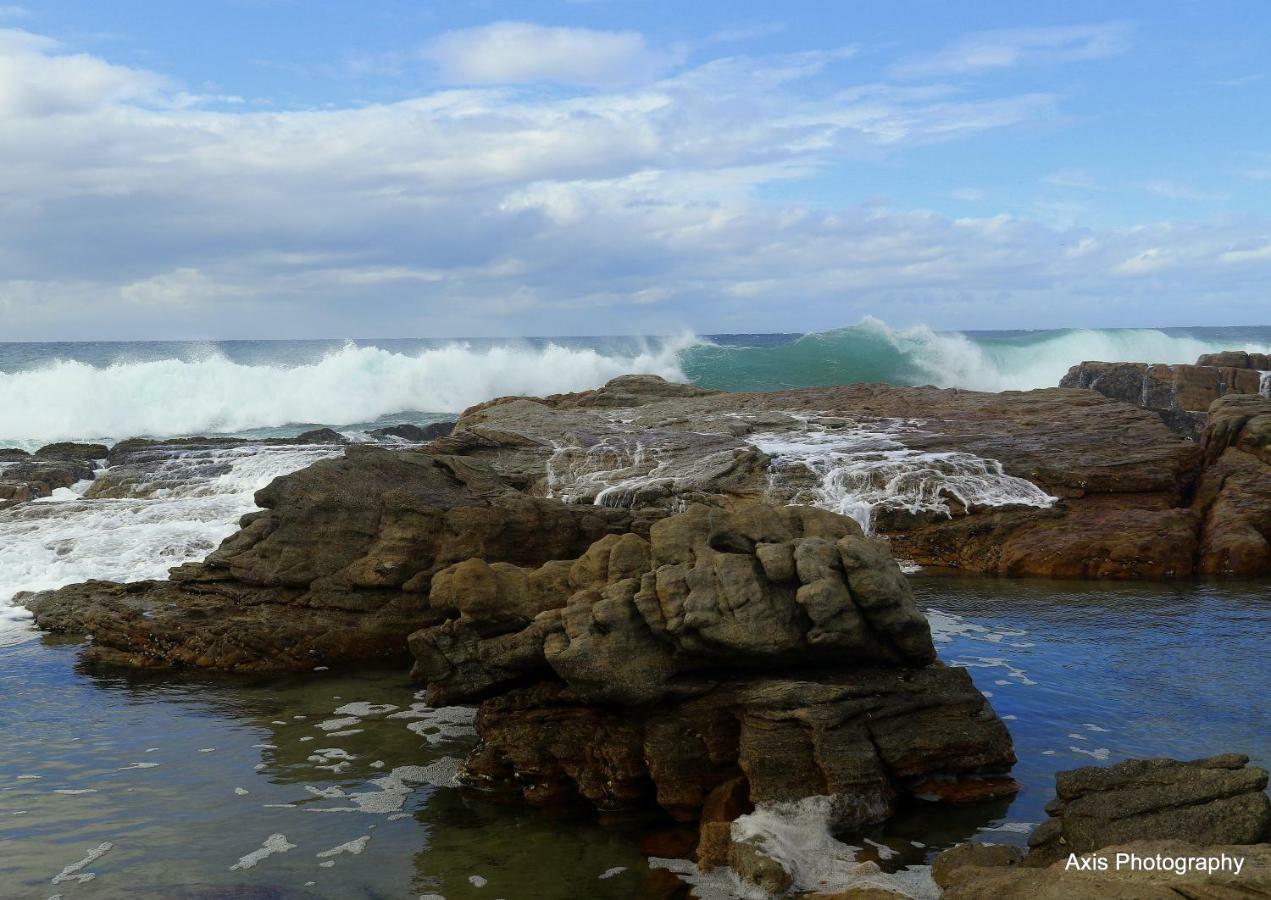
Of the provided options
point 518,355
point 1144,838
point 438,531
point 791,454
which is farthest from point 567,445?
point 518,355

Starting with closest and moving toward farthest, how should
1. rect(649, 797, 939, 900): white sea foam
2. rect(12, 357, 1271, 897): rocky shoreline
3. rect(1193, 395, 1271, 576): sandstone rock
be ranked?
rect(649, 797, 939, 900): white sea foam < rect(12, 357, 1271, 897): rocky shoreline < rect(1193, 395, 1271, 576): sandstone rock

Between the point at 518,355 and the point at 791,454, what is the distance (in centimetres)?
3900

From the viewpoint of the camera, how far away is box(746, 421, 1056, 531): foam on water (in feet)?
60.9

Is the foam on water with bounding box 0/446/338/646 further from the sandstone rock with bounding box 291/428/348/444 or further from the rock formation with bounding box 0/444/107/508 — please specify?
the sandstone rock with bounding box 291/428/348/444

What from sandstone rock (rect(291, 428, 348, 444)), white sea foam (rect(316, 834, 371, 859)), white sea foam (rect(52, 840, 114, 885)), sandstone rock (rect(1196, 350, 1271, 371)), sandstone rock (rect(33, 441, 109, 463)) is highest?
→ sandstone rock (rect(1196, 350, 1271, 371))

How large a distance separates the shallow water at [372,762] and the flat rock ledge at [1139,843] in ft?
2.82

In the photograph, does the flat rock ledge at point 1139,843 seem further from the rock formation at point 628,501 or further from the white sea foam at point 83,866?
the white sea foam at point 83,866

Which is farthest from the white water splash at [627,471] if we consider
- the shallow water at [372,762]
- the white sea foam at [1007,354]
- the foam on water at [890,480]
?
the white sea foam at [1007,354]

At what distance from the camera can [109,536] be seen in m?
17.8

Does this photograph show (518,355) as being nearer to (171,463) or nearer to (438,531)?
(171,463)

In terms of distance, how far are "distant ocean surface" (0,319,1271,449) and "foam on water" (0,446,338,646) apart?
22508 mm

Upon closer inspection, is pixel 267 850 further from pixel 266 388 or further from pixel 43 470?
pixel 266 388

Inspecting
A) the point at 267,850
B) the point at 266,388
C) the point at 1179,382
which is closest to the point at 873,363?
the point at 1179,382

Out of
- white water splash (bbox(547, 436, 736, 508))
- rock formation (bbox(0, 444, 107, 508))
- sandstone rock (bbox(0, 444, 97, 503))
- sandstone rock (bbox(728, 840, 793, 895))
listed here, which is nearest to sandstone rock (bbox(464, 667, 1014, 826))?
sandstone rock (bbox(728, 840, 793, 895))
